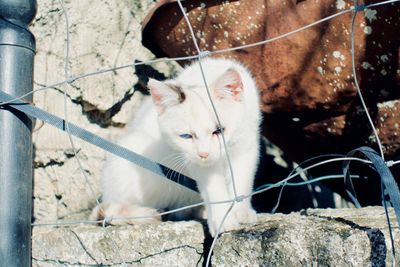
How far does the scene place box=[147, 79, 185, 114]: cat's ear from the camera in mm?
1565

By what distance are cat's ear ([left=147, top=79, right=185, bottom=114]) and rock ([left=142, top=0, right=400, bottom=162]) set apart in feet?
1.12

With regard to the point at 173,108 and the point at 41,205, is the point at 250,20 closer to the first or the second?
the point at 173,108

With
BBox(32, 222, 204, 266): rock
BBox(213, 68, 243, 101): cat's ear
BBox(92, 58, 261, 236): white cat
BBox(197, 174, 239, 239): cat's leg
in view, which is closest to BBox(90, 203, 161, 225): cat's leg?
BBox(92, 58, 261, 236): white cat

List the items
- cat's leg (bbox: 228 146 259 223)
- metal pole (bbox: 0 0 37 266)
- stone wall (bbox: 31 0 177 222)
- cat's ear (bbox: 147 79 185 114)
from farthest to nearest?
stone wall (bbox: 31 0 177 222)
cat's leg (bbox: 228 146 259 223)
cat's ear (bbox: 147 79 185 114)
metal pole (bbox: 0 0 37 266)

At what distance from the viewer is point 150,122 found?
75.3 inches

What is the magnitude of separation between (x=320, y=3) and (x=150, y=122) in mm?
713

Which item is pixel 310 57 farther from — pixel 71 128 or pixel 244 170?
pixel 71 128

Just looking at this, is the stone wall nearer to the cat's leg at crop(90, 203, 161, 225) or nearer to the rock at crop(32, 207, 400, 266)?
the cat's leg at crop(90, 203, 161, 225)

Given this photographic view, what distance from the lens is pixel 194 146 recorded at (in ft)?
5.15

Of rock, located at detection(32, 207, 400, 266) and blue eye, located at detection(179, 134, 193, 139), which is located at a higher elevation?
blue eye, located at detection(179, 134, 193, 139)

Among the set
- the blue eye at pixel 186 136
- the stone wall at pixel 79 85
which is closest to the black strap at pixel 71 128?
the blue eye at pixel 186 136

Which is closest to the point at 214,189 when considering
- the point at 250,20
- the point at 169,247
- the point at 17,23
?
the point at 169,247

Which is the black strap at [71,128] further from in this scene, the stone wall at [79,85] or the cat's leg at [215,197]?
the stone wall at [79,85]

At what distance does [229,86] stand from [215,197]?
334mm
